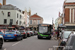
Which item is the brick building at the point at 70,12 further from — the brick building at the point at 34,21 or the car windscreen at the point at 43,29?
the brick building at the point at 34,21

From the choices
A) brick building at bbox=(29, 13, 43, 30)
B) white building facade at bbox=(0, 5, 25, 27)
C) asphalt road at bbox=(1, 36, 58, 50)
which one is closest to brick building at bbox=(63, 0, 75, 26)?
white building facade at bbox=(0, 5, 25, 27)

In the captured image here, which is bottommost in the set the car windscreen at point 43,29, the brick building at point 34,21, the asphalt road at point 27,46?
the asphalt road at point 27,46

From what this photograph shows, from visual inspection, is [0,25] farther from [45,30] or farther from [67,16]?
[45,30]

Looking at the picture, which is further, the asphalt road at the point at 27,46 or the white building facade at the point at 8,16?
the white building facade at the point at 8,16

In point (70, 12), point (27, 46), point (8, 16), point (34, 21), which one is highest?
point (70, 12)

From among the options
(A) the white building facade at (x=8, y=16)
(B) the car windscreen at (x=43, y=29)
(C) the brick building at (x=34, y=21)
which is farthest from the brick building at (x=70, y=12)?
(C) the brick building at (x=34, y=21)

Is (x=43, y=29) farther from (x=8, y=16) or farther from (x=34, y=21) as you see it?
(x=34, y=21)

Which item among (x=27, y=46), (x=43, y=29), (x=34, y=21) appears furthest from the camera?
(x=34, y=21)

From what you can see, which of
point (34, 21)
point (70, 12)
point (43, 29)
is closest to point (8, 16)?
point (70, 12)

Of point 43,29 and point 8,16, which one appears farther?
point 8,16

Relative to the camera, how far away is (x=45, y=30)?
23.8 metres

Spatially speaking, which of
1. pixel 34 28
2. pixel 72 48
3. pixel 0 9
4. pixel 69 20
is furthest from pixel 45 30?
pixel 34 28

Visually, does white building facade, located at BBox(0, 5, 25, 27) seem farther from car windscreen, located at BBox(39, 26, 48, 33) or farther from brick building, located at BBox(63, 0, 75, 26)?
car windscreen, located at BBox(39, 26, 48, 33)

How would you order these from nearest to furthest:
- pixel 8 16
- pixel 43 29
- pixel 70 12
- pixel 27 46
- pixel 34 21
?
pixel 27 46 < pixel 43 29 < pixel 70 12 < pixel 8 16 < pixel 34 21
